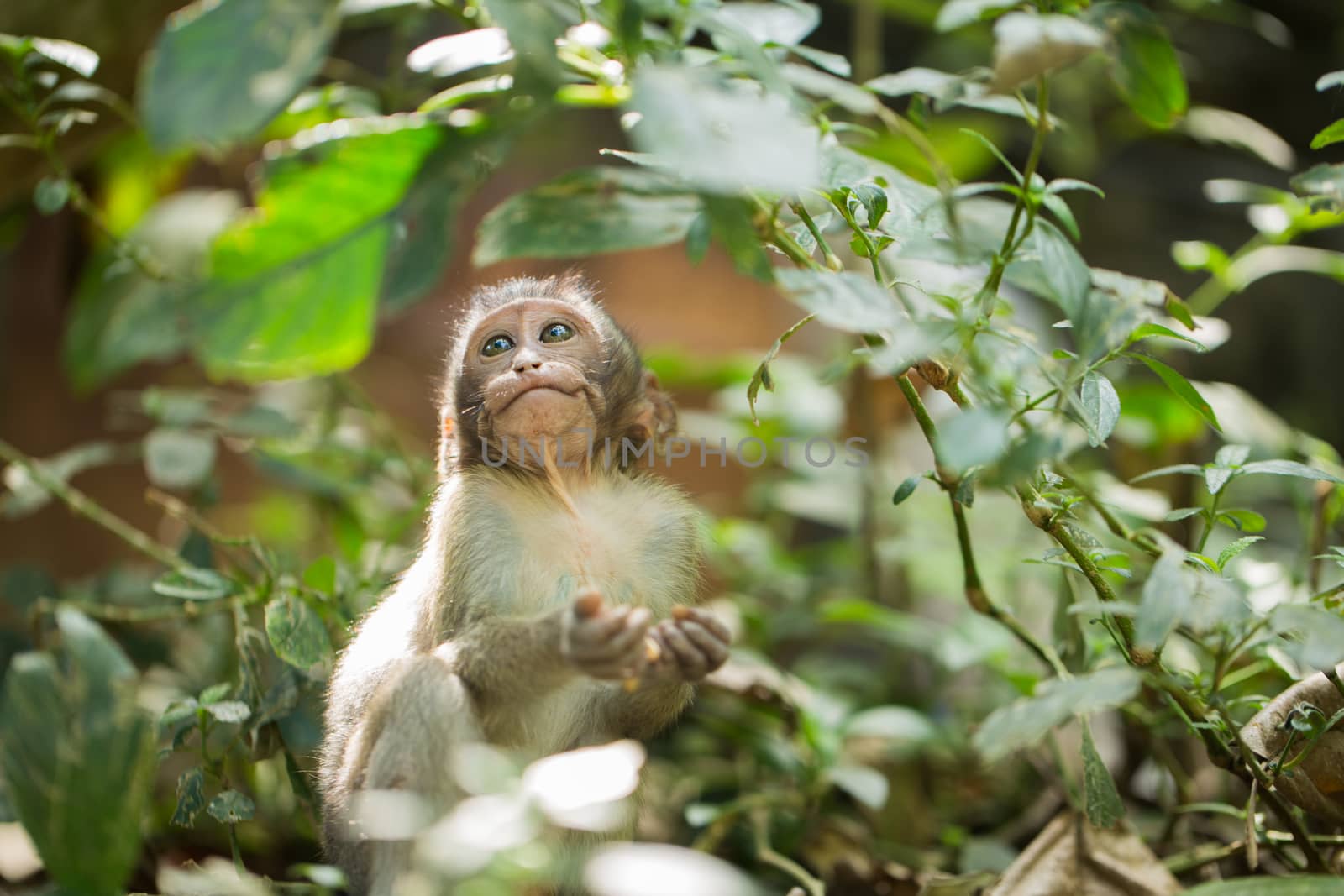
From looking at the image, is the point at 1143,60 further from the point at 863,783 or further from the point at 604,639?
the point at 863,783

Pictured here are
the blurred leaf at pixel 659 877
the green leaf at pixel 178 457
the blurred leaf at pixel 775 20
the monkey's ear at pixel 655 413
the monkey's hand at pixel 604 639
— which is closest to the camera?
the blurred leaf at pixel 659 877

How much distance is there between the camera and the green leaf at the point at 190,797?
9.07 feet

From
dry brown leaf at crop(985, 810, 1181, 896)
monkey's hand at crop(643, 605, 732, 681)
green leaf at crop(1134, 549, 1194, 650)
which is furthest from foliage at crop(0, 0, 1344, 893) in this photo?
monkey's hand at crop(643, 605, 732, 681)

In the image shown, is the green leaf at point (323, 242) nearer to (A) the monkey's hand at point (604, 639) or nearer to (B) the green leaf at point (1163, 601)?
(A) the monkey's hand at point (604, 639)

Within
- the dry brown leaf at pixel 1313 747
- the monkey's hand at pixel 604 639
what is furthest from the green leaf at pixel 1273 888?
the monkey's hand at pixel 604 639

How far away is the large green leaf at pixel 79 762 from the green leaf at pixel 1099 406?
1.99 m

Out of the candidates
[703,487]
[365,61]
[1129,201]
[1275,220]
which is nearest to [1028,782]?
[1275,220]

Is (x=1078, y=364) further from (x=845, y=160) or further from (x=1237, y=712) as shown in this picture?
(x=1237, y=712)

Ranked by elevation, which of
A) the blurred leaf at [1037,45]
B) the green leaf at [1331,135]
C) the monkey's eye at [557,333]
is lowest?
the monkey's eye at [557,333]

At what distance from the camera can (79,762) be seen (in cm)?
201

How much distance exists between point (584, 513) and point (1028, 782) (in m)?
2.63

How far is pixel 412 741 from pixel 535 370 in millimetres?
1103

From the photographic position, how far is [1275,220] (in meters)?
3.85

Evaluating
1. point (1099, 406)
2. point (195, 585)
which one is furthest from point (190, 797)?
point (1099, 406)
